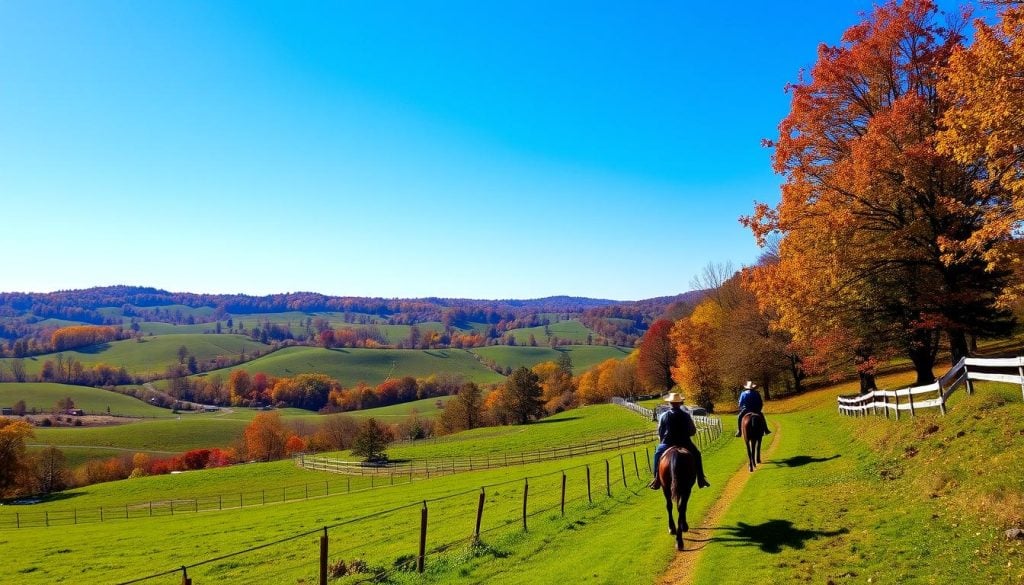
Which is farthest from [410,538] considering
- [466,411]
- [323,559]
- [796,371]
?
[466,411]

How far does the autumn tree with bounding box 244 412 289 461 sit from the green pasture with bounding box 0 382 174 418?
58.1 meters

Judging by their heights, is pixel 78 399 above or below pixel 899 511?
below

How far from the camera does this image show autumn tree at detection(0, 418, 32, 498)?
70562mm

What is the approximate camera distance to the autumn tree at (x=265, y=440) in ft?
352

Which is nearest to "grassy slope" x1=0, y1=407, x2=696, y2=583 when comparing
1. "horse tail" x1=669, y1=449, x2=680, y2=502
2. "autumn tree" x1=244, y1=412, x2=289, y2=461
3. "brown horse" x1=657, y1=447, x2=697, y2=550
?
"brown horse" x1=657, y1=447, x2=697, y2=550

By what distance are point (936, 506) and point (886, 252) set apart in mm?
14389

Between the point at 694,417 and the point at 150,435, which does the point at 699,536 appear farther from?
the point at 150,435

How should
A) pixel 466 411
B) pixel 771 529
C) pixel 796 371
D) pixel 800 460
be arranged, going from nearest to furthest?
pixel 771 529, pixel 800 460, pixel 796 371, pixel 466 411

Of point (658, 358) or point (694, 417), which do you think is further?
point (658, 358)

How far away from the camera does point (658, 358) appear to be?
89000 millimetres

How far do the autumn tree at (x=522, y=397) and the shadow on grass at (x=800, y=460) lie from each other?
72.6 m

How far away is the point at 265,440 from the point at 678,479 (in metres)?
112

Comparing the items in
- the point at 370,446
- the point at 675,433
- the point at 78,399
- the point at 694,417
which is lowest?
the point at 78,399

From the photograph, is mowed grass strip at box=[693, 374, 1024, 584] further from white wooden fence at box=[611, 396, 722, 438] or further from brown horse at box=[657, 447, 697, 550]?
white wooden fence at box=[611, 396, 722, 438]
